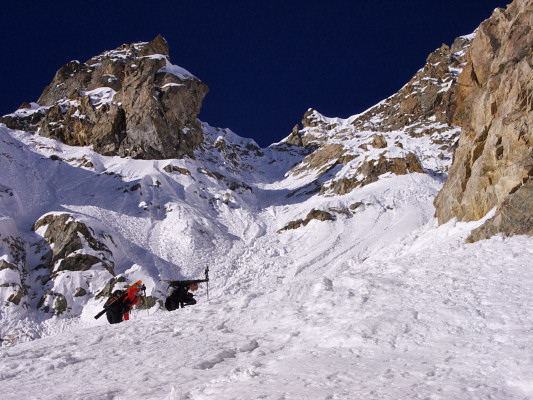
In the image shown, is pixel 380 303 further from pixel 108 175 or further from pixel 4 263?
pixel 108 175

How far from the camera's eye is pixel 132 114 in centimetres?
5406

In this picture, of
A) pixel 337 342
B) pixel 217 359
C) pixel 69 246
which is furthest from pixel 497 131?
pixel 69 246

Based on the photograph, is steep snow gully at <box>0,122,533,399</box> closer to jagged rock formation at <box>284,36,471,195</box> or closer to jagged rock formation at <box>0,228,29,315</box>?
jagged rock formation at <box>284,36,471,195</box>

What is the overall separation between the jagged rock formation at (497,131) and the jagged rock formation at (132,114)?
4150cm

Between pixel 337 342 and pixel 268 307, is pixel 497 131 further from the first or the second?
pixel 337 342

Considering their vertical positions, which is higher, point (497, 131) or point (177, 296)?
point (497, 131)

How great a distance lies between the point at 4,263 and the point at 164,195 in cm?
1961

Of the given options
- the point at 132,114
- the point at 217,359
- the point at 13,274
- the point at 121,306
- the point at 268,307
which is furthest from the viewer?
the point at 132,114

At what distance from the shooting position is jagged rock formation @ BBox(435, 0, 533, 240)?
11.1 m

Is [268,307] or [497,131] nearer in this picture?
[268,307]

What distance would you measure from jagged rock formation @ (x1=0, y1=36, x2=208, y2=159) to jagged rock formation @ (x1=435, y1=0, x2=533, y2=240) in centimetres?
4150

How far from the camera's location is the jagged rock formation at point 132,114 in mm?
52062

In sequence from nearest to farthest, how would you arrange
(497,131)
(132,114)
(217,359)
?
(217,359) < (497,131) < (132,114)

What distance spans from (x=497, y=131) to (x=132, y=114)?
166 feet
